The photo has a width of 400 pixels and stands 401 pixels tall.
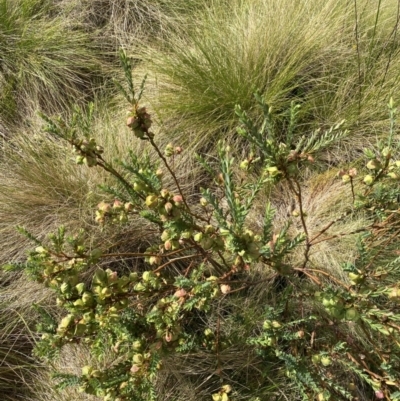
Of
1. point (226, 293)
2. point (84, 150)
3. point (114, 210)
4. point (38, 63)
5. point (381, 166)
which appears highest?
point (38, 63)

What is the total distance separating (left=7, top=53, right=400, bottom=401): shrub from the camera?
81 centimetres

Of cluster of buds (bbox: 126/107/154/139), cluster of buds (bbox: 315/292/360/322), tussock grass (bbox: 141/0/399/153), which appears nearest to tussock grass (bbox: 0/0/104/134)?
tussock grass (bbox: 141/0/399/153)

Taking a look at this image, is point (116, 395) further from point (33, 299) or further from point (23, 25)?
point (23, 25)

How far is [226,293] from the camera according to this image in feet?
3.50

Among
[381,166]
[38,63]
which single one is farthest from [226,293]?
[38,63]

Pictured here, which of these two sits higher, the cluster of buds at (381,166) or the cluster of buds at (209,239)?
the cluster of buds at (209,239)

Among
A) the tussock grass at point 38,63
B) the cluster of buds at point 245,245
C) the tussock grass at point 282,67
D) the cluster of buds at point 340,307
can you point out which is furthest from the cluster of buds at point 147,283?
the tussock grass at point 38,63

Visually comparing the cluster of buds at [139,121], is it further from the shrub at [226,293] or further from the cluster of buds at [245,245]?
the cluster of buds at [245,245]

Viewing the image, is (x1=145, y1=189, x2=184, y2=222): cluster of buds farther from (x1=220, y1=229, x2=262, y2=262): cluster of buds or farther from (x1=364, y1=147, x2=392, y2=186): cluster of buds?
(x1=364, y1=147, x2=392, y2=186): cluster of buds

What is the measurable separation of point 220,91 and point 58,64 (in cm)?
79

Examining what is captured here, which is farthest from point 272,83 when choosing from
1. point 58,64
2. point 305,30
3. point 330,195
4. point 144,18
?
point 58,64

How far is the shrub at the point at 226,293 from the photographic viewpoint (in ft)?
2.67

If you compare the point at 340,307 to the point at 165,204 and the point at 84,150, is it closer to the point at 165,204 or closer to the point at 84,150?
the point at 165,204

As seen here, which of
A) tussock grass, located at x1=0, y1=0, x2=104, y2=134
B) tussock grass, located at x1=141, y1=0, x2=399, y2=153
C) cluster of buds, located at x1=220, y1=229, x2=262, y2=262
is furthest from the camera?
tussock grass, located at x1=0, y1=0, x2=104, y2=134
